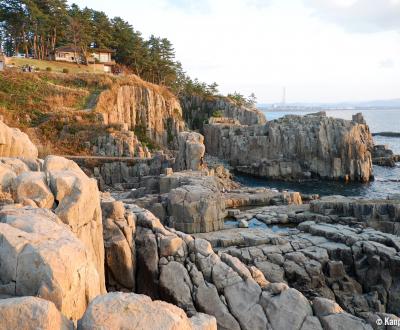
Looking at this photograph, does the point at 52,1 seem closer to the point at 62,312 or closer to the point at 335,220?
the point at 335,220

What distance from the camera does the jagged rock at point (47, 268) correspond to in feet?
30.2

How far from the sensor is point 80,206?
47.3 feet

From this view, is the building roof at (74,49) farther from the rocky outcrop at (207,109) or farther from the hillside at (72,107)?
the rocky outcrop at (207,109)

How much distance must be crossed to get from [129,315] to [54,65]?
82.0m

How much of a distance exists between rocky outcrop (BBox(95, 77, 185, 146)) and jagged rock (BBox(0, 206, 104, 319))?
58322 mm

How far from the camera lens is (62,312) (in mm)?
8953

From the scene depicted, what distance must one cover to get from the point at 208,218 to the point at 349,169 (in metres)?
43.9

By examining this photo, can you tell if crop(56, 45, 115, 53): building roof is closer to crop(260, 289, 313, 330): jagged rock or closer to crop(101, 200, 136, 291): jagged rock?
crop(101, 200, 136, 291): jagged rock

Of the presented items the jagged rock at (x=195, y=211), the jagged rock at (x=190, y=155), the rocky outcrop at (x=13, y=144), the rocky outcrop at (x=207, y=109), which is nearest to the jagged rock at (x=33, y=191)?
the rocky outcrop at (x=13, y=144)

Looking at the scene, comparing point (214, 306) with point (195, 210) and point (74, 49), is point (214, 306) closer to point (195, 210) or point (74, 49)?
point (195, 210)

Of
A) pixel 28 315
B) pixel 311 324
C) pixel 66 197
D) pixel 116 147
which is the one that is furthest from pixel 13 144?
pixel 116 147

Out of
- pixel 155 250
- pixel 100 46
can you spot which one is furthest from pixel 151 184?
pixel 100 46

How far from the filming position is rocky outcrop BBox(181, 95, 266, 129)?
9981 centimetres

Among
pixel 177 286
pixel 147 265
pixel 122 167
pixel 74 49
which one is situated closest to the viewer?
pixel 177 286
